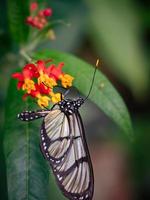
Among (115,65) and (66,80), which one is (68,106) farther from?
(115,65)

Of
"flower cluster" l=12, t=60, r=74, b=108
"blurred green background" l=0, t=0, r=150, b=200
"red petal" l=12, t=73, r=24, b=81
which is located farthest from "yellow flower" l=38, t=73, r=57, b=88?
"blurred green background" l=0, t=0, r=150, b=200

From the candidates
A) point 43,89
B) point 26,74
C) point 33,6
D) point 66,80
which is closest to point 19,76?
point 26,74

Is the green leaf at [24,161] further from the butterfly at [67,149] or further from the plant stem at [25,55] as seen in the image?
the plant stem at [25,55]

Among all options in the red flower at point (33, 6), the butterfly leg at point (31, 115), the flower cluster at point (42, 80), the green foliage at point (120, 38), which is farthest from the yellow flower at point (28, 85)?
the green foliage at point (120, 38)

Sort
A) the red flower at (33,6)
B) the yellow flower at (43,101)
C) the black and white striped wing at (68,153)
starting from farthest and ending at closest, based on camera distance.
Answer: the red flower at (33,6) < the yellow flower at (43,101) < the black and white striped wing at (68,153)

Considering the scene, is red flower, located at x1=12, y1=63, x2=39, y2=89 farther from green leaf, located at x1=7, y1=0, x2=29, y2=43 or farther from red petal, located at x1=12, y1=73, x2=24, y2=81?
green leaf, located at x1=7, y1=0, x2=29, y2=43

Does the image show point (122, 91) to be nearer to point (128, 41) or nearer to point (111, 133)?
point (111, 133)
